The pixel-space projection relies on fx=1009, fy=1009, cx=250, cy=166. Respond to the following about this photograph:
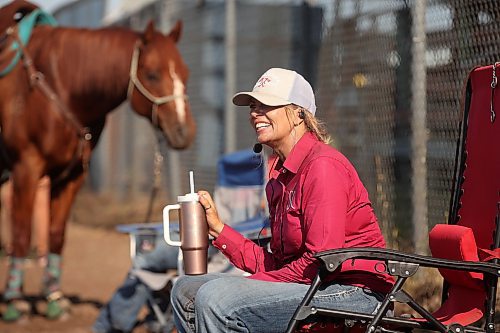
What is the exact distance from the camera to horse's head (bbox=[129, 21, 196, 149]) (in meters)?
7.01

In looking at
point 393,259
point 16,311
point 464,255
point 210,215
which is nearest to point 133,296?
point 16,311

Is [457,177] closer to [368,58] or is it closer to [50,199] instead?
[368,58]

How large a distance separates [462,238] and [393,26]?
3.24 meters

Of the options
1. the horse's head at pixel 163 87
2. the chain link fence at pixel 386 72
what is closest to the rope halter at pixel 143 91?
the horse's head at pixel 163 87

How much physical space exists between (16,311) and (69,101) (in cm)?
150

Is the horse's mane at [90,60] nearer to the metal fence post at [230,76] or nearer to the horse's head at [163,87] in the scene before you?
the horse's head at [163,87]

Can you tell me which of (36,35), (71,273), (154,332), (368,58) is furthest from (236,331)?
(71,273)

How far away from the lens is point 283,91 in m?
3.73

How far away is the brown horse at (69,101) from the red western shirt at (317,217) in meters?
3.33

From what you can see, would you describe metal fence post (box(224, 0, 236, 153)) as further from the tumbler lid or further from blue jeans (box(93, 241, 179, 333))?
the tumbler lid

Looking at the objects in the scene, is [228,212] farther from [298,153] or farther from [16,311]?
[298,153]

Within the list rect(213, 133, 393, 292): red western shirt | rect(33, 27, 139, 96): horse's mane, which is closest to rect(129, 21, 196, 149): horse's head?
rect(33, 27, 139, 96): horse's mane

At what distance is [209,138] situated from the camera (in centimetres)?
980

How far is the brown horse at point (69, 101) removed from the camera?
22.9 feet
